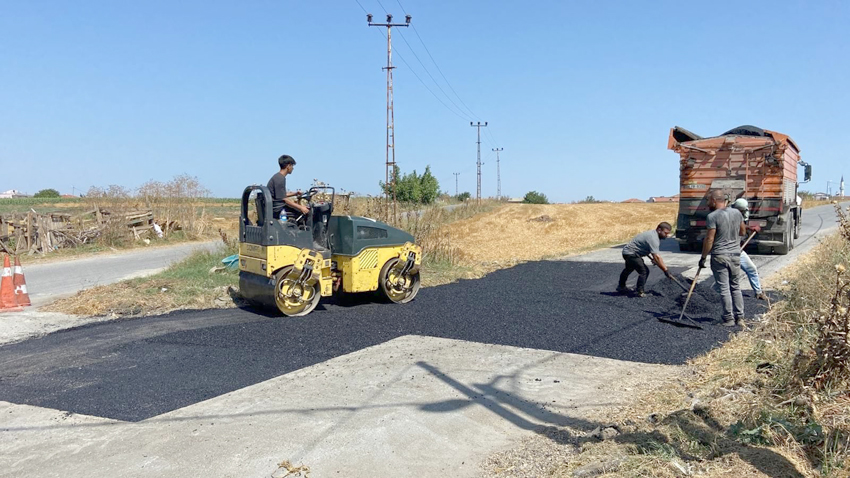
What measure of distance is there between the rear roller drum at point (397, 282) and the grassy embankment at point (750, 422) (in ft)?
15.1

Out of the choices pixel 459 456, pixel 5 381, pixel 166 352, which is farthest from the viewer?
pixel 166 352

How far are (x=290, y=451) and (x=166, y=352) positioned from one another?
320 cm

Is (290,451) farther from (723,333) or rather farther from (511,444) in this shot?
(723,333)

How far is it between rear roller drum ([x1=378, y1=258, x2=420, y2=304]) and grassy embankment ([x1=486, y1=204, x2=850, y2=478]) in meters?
4.61

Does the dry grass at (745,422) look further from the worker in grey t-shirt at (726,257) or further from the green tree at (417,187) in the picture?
the green tree at (417,187)

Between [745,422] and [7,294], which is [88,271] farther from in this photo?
[745,422]

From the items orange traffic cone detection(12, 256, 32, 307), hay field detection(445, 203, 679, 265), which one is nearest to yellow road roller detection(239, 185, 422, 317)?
orange traffic cone detection(12, 256, 32, 307)

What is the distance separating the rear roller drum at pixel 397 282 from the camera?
9266 millimetres

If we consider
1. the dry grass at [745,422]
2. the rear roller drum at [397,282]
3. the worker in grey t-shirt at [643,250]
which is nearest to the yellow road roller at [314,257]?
the rear roller drum at [397,282]

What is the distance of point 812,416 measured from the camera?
12.7ft

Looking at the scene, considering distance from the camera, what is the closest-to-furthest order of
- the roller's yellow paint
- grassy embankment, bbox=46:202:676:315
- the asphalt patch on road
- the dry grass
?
1. the dry grass
2. the asphalt patch on road
3. the roller's yellow paint
4. grassy embankment, bbox=46:202:676:315

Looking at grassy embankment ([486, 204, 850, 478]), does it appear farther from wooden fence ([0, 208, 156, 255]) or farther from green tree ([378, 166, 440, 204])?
green tree ([378, 166, 440, 204])

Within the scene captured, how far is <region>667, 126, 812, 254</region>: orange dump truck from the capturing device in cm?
1484

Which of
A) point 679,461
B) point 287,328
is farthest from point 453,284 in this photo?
point 679,461
